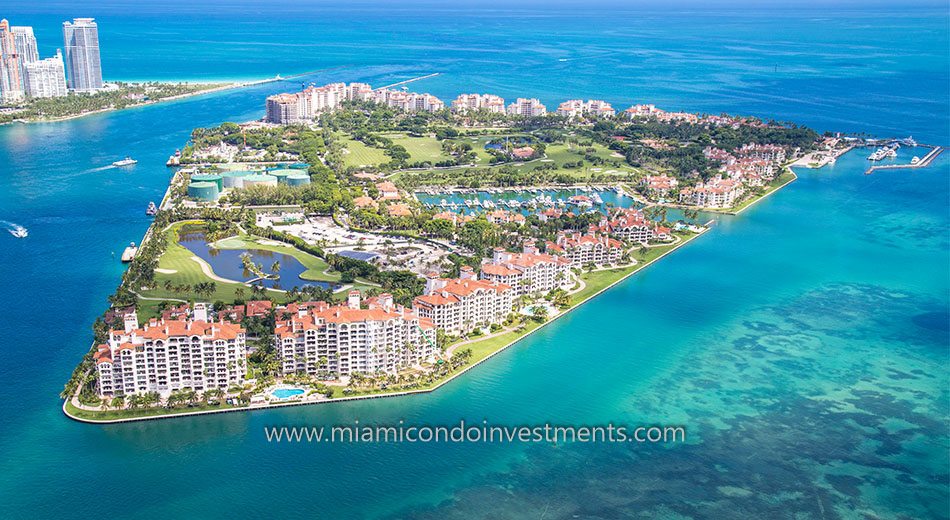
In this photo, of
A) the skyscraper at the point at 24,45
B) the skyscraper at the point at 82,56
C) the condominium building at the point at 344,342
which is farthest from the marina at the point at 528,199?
the skyscraper at the point at 24,45

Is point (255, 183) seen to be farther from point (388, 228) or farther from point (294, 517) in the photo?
point (294, 517)

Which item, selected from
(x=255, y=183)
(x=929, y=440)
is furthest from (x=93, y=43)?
(x=929, y=440)

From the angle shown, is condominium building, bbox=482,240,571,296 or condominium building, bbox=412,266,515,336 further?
condominium building, bbox=482,240,571,296

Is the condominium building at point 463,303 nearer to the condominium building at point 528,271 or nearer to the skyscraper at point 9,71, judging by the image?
the condominium building at point 528,271

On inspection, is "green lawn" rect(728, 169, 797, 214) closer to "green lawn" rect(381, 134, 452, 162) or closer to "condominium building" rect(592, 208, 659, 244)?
"condominium building" rect(592, 208, 659, 244)

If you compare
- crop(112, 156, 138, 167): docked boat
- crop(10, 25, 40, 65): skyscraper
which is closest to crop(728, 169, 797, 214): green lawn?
crop(112, 156, 138, 167): docked boat

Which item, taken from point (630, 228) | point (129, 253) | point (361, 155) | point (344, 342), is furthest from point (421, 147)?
point (344, 342)
